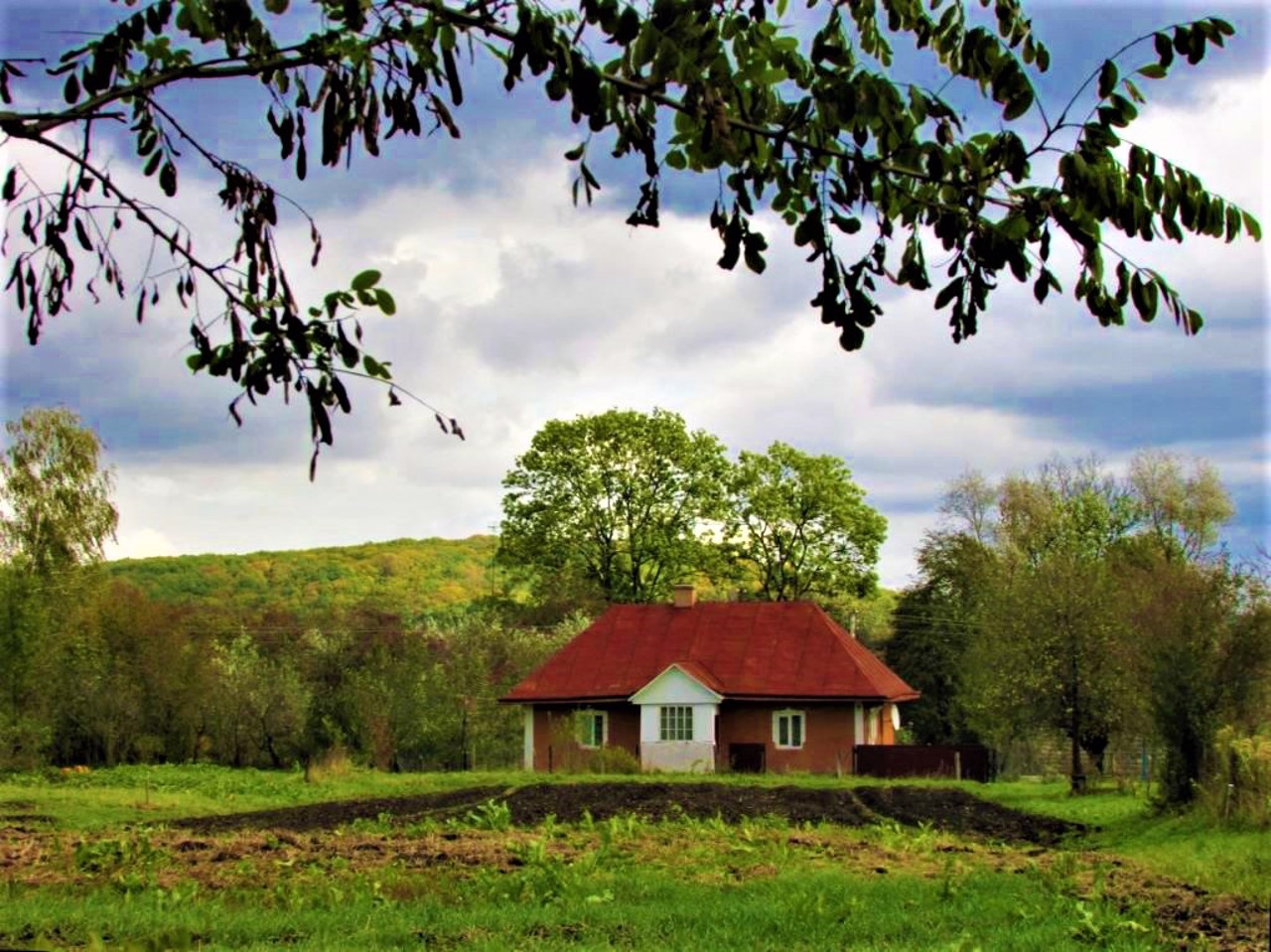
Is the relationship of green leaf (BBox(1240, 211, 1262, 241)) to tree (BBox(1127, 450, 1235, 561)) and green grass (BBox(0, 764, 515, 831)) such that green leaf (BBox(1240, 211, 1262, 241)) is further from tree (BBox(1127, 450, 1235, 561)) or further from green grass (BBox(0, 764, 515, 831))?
tree (BBox(1127, 450, 1235, 561))

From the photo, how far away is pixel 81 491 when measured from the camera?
131 feet

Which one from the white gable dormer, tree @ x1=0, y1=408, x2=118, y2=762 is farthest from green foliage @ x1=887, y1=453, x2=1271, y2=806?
tree @ x1=0, y1=408, x2=118, y2=762

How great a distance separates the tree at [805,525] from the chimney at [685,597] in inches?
368

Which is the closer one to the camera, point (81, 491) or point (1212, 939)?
point (1212, 939)

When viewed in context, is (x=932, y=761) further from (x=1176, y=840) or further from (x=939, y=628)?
(x=1176, y=840)

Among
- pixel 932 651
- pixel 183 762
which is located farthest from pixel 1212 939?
pixel 932 651

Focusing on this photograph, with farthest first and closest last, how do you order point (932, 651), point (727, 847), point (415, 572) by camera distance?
point (415, 572)
point (932, 651)
point (727, 847)

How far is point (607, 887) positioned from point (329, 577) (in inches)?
2761

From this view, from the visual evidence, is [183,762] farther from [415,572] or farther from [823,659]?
[415,572]

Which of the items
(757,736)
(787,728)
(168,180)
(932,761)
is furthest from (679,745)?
(168,180)

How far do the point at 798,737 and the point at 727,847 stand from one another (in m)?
25.7

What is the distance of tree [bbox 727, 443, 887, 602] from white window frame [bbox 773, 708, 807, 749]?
1333 cm

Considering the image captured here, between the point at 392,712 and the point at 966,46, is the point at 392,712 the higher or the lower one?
the lower one

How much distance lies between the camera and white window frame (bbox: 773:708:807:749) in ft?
129
